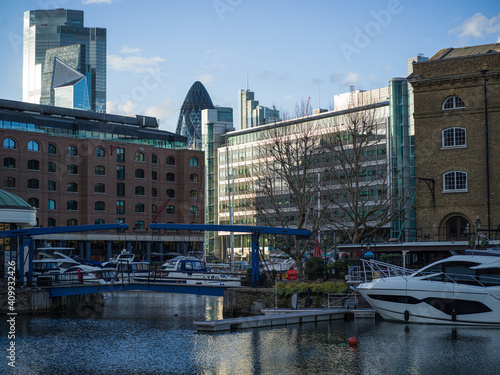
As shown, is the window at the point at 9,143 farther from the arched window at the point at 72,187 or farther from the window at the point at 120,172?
the window at the point at 120,172

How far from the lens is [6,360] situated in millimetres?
30422

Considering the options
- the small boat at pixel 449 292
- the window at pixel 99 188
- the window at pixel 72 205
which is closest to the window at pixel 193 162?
the window at pixel 99 188

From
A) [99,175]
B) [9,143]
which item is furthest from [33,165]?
[99,175]

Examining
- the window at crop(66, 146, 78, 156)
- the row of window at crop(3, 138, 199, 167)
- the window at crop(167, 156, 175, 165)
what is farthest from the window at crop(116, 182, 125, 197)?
the window at crop(167, 156, 175, 165)

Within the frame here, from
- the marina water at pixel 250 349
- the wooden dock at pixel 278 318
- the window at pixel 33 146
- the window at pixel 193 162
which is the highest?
the window at pixel 33 146

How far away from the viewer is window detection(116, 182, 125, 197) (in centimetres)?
11250

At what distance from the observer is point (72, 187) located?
109m

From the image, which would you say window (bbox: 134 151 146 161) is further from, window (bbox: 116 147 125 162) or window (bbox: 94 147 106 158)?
window (bbox: 94 147 106 158)

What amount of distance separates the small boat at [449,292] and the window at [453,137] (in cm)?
1768

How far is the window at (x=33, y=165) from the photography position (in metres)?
103

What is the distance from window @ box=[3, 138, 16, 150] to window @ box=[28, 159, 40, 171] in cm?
317

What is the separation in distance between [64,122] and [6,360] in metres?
87.1

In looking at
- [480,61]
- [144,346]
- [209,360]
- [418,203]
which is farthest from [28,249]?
[480,61]

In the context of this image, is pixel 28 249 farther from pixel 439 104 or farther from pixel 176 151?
pixel 176 151
